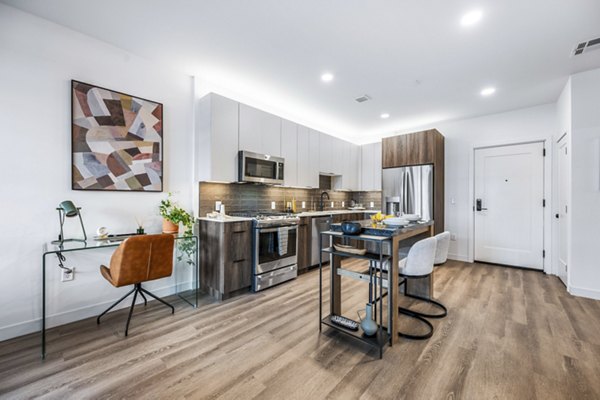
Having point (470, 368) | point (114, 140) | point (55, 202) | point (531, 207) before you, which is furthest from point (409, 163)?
point (55, 202)

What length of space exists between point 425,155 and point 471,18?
2620 mm

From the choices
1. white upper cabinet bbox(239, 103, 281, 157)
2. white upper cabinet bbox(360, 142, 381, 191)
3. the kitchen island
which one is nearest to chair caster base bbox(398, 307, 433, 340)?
the kitchen island

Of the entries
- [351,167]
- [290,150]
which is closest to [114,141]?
[290,150]

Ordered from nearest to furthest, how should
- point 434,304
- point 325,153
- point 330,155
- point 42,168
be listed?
point 42,168 → point 434,304 → point 325,153 → point 330,155

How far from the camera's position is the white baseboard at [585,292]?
118 inches

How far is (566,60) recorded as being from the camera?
2840 millimetres

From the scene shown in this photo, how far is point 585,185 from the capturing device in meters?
3.08

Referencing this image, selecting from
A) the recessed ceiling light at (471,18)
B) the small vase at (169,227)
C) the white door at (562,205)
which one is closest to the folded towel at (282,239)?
the small vase at (169,227)

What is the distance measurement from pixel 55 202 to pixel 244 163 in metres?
1.88

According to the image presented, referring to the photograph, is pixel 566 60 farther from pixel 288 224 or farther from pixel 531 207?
pixel 288 224

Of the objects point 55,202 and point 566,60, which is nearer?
point 55,202

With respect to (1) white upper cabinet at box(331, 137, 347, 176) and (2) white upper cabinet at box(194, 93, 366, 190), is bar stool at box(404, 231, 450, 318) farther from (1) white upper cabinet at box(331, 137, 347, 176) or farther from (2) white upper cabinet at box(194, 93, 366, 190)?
(1) white upper cabinet at box(331, 137, 347, 176)

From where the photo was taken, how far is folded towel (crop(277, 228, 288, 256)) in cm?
340

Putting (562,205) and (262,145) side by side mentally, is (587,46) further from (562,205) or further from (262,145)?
(262,145)
